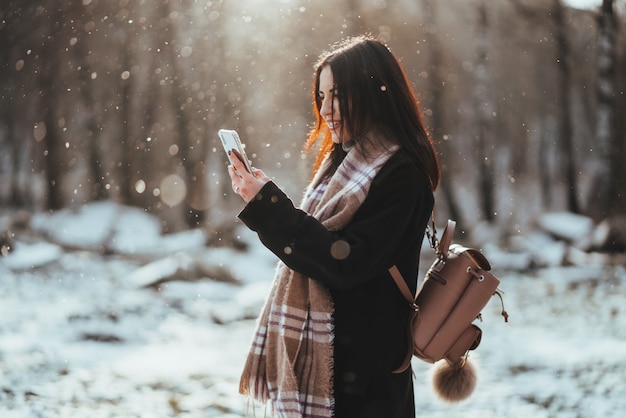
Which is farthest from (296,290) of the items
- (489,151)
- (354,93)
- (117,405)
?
(489,151)

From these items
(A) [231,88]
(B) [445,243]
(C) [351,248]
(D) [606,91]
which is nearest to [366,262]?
(C) [351,248]

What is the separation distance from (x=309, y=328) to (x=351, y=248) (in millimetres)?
242

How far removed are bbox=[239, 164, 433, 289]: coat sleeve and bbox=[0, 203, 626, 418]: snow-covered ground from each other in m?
0.70

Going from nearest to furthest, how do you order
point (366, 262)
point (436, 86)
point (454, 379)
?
1. point (366, 262)
2. point (454, 379)
3. point (436, 86)

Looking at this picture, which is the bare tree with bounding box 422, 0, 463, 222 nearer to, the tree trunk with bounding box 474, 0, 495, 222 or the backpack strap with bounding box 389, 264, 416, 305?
the tree trunk with bounding box 474, 0, 495, 222

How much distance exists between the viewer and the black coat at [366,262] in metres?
1.76

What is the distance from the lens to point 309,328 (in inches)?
73.2

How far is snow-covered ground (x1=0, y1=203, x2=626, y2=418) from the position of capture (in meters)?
5.00

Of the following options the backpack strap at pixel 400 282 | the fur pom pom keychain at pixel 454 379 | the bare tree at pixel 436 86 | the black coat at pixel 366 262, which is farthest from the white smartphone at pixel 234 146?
the bare tree at pixel 436 86

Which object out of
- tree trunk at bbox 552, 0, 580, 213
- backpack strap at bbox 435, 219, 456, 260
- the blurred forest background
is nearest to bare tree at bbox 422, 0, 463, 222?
the blurred forest background

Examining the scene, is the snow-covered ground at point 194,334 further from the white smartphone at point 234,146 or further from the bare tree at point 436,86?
the bare tree at point 436,86

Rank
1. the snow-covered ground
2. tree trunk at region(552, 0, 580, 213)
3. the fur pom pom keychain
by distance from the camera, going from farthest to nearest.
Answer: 1. tree trunk at region(552, 0, 580, 213)
2. the snow-covered ground
3. the fur pom pom keychain

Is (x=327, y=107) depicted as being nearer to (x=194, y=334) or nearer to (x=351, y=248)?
(x=351, y=248)

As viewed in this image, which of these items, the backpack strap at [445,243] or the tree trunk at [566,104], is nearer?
the backpack strap at [445,243]
